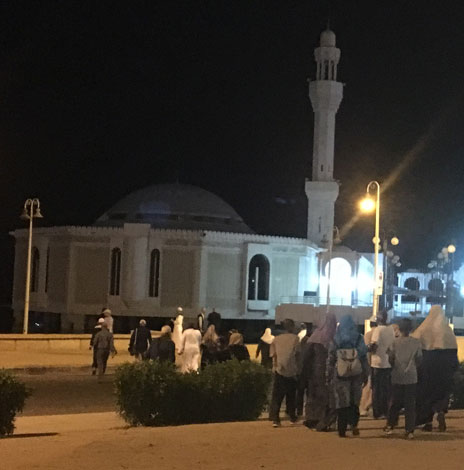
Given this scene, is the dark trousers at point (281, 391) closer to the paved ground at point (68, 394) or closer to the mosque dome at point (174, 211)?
the paved ground at point (68, 394)

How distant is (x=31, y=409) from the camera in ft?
47.4

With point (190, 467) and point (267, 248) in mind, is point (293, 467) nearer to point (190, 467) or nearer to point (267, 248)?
point (190, 467)

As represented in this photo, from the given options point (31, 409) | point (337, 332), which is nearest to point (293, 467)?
point (337, 332)

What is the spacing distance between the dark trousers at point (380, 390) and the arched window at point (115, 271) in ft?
119

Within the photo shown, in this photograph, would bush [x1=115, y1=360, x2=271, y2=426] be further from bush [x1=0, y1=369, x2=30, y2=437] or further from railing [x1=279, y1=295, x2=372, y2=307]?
railing [x1=279, y1=295, x2=372, y2=307]

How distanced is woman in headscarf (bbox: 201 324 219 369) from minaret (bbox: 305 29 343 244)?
36213mm

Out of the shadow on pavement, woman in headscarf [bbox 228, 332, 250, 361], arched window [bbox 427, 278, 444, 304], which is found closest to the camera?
the shadow on pavement

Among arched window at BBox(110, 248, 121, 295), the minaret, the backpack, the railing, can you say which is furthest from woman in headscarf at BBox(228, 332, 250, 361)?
the minaret

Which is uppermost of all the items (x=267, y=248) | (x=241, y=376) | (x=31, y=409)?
(x=267, y=248)

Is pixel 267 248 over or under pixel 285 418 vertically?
over

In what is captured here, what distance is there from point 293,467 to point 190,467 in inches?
35.6

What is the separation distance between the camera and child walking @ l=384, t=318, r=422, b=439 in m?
10.3

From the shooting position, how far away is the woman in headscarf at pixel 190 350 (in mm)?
16562

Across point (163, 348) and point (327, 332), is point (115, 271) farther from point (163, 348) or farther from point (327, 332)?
point (327, 332)
